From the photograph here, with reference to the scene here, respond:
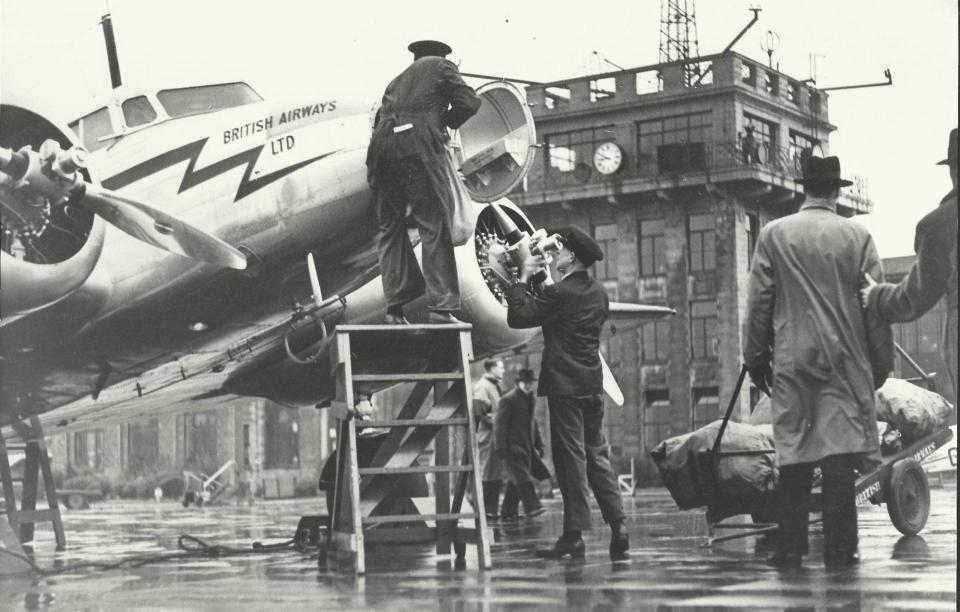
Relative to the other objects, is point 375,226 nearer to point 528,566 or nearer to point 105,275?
point 105,275

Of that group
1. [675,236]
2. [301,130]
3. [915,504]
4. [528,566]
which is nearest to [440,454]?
[528,566]

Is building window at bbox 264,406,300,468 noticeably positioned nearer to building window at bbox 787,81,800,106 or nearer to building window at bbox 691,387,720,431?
building window at bbox 787,81,800,106

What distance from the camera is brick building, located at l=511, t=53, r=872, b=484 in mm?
11164

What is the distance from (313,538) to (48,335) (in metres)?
2.47

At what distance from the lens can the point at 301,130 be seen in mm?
9234

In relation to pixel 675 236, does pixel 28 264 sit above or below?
below

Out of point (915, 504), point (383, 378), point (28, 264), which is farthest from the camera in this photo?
point (915, 504)

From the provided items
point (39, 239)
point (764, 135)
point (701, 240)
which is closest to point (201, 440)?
point (764, 135)

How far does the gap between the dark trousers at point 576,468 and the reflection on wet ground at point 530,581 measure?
0.29 meters

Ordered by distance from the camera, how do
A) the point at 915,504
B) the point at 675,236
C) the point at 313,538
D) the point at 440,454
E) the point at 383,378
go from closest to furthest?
the point at 383,378, the point at 440,454, the point at 915,504, the point at 313,538, the point at 675,236

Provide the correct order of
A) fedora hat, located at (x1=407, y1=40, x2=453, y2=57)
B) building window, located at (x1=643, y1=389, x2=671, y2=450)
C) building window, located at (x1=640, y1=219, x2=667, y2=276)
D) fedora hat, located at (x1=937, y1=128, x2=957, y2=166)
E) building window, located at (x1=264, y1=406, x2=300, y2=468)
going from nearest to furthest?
fedora hat, located at (x1=937, y1=128, x2=957, y2=166) < fedora hat, located at (x1=407, y1=40, x2=453, y2=57) < building window, located at (x1=264, y1=406, x2=300, y2=468) < building window, located at (x1=640, y1=219, x2=667, y2=276) < building window, located at (x1=643, y1=389, x2=671, y2=450)

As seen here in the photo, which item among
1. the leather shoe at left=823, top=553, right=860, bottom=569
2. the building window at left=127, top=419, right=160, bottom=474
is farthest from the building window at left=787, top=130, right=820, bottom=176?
the building window at left=127, top=419, right=160, bottom=474

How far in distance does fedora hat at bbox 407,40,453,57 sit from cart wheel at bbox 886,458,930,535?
4.20 metres

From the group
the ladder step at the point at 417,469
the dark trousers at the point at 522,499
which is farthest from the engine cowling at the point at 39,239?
the dark trousers at the point at 522,499
